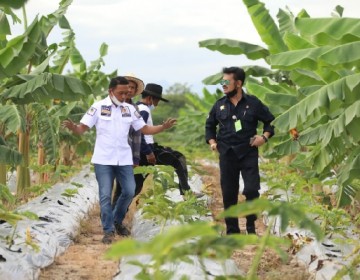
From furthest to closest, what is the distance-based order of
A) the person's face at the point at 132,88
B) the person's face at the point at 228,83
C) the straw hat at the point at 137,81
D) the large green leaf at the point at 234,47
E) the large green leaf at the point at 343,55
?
the large green leaf at the point at 234,47 < the straw hat at the point at 137,81 < the person's face at the point at 132,88 < the person's face at the point at 228,83 < the large green leaf at the point at 343,55

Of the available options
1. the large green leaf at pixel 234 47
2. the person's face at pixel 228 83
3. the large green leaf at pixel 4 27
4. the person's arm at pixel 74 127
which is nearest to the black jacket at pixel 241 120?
the person's face at pixel 228 83

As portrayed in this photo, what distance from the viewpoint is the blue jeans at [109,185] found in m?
6.82

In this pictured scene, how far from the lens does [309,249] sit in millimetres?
6094

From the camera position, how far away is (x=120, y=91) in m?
6.83

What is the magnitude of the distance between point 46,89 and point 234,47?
2654mm

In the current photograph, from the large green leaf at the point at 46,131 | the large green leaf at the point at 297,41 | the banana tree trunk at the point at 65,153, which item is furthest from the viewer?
the banana tree trunk at the point at 65,153

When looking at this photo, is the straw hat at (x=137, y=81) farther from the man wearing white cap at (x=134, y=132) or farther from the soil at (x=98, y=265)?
the soil at (x=98, y=265)

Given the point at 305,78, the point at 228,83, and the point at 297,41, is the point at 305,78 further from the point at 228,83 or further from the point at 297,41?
the point at 228,83

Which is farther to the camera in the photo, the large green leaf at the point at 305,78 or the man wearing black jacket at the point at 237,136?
the large green leaf at the point at 305,78

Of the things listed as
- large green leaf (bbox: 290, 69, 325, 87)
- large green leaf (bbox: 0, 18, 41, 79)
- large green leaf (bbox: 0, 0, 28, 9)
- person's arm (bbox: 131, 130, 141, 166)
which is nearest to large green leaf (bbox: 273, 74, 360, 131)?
large green leaf (bbox: 290, 69, 325, 87)

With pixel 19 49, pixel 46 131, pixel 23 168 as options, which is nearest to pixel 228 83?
pixel 19 49

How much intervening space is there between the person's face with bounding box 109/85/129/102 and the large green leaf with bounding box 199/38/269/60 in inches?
125

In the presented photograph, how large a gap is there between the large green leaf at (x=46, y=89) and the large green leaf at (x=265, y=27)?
2385mm

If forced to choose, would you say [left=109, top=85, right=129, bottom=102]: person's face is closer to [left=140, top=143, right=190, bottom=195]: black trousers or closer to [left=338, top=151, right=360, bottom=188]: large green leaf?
[left=140, top=143, right=190, bottom=195]: black trousers
